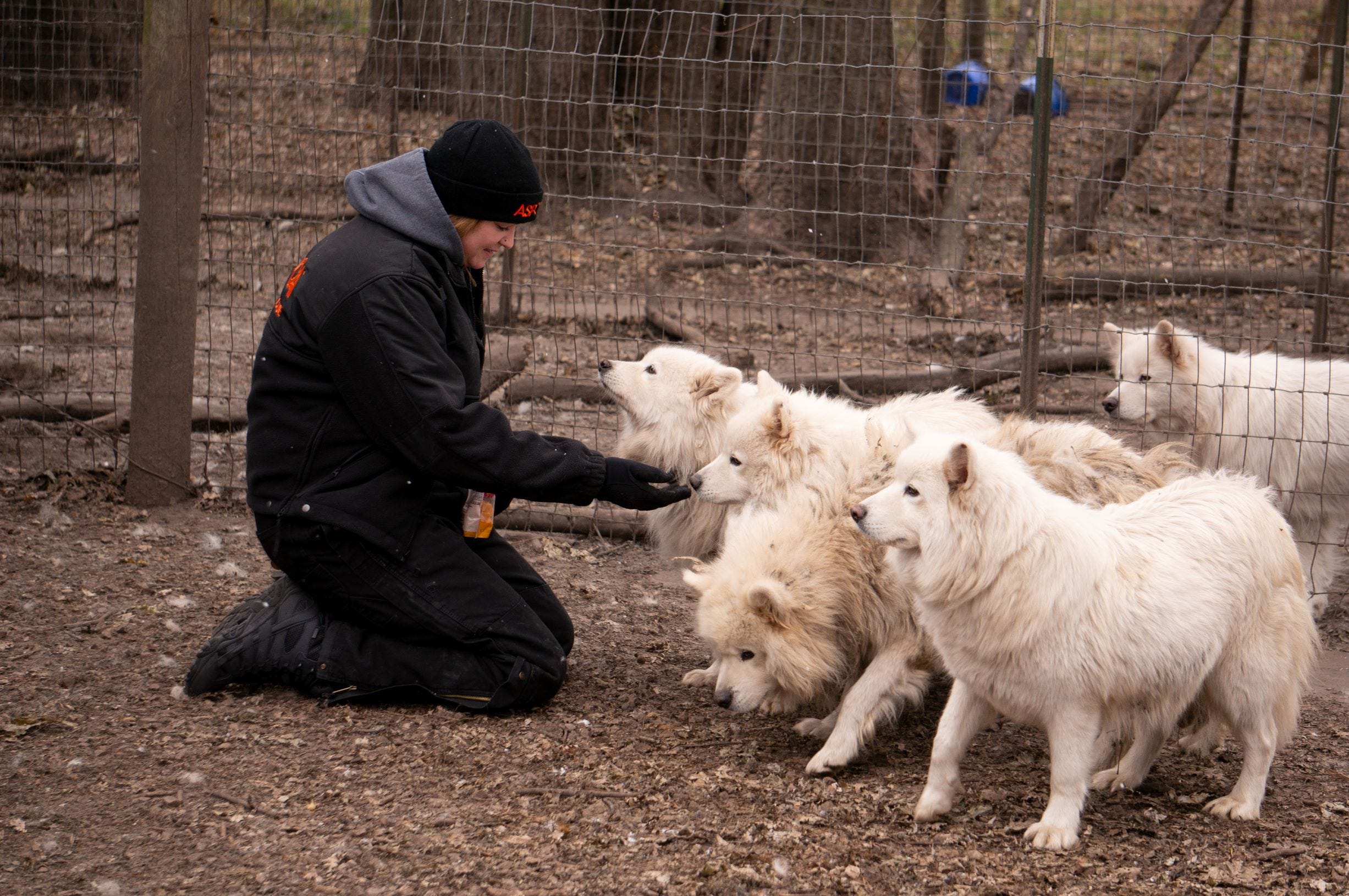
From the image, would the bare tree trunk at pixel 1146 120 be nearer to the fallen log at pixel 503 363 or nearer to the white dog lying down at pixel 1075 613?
the fallen log at pixel 503 363

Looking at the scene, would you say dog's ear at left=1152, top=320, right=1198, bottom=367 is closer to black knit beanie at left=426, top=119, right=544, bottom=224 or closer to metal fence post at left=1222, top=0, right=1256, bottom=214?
black knit beanie at left=426, top=119, right=544, bottom=224

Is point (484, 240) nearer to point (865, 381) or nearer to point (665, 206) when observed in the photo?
point (865, 381)

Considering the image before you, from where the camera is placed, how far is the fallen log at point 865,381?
7.80m

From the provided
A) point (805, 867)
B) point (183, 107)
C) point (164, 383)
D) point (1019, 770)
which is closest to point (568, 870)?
point (805, 867)

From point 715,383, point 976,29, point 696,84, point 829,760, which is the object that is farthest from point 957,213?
point 829,760

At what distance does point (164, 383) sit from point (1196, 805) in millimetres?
5130

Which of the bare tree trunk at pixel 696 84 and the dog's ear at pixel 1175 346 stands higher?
the bare tree trunk at pixel 696 84

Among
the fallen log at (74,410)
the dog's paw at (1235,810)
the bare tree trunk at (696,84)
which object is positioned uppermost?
the bare tree trunk at (696,84)

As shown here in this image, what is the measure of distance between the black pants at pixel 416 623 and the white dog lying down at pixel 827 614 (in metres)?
0.69

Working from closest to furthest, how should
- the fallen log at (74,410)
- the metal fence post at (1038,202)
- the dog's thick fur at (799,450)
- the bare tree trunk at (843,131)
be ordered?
the dog's thick fur at (799,450) → the metal fence post at (1038,202) → the fallen log at (74,410) → the bare tree trunk at (843,131)

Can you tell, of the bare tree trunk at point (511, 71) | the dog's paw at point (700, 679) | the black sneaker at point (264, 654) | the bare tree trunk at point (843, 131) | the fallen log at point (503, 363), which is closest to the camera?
the black sneaker at point (264, 654)

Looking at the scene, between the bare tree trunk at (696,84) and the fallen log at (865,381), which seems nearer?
the fallen log at (865,381)

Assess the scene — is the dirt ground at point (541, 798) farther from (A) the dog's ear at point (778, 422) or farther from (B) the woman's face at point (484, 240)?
(B) the woman's face at point (484, 240)

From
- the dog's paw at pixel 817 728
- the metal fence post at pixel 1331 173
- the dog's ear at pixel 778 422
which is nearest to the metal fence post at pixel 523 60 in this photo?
the dog's ear at pixel 778 422
